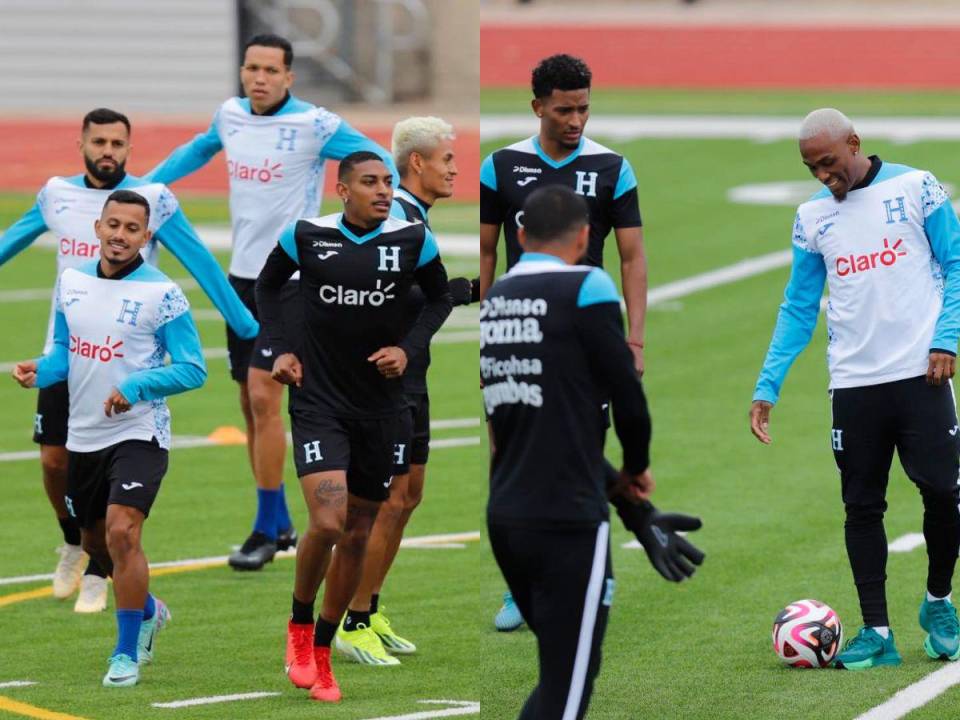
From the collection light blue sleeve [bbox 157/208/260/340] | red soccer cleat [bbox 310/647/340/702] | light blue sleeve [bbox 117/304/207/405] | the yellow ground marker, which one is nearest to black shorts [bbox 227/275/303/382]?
light blue sleeve [bbox 157/208/260/340]

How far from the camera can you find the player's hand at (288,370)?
856 centimetres

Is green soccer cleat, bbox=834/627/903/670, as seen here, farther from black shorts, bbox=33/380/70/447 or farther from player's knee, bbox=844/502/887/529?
black shorts, bbox=33/380/70/447

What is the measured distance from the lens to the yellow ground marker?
51.1ft

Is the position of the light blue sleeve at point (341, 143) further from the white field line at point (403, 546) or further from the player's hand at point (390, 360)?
the player's hand at point (390, 360)

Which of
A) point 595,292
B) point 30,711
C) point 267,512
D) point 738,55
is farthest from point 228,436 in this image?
point 738,55

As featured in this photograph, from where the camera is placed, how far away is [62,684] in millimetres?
8805

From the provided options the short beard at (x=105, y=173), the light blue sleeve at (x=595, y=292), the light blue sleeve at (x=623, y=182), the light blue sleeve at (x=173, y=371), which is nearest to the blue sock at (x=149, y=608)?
the light blue sleeve at (x=173, y=371)

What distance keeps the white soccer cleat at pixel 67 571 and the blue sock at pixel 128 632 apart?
201cm

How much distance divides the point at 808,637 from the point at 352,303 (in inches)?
101

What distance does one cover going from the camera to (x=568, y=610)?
646 centimetres

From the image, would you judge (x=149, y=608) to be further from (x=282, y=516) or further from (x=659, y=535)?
(x=659, y=535)

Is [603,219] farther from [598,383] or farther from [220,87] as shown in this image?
[220,87]

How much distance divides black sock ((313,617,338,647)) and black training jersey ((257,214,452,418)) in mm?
907

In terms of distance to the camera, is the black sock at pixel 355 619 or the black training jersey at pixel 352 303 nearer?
the black training jersey at pixel 352 303
